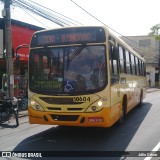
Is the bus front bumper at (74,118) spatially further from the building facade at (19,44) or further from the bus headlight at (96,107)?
the building facade at (19,44)

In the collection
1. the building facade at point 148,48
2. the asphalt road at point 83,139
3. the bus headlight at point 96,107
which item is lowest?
the asphalt road at point 83,139

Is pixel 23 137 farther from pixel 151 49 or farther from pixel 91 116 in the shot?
pixel 151 49

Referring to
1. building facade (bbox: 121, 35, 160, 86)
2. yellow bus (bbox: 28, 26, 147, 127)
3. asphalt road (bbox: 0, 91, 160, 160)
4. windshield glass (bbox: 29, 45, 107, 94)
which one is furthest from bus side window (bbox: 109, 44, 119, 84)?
building facade (bbox: 121, 35, 160, 86)

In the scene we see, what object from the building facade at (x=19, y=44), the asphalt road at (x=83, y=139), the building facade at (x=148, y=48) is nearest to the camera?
the asphalt road at (x=83, y=139)

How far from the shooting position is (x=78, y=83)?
334 inches

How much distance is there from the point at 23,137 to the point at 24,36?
1234 cm

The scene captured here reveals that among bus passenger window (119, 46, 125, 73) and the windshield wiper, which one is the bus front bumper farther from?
bus passenger window (119, 46, 125, 73)

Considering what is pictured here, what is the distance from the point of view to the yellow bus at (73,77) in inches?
329

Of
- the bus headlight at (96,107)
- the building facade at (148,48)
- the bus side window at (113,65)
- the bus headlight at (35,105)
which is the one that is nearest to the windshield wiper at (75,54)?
the bus side window at (113,65)

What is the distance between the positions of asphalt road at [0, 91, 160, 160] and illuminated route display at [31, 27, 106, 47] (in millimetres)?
2767

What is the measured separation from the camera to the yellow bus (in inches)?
329

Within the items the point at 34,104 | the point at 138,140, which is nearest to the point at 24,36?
the point at 34,104

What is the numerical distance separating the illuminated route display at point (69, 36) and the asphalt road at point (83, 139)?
109 inches

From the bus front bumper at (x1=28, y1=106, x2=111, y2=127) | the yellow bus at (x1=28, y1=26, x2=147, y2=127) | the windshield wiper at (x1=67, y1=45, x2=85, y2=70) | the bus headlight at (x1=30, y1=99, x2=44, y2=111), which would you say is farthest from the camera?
the bus headlight at (x1=30, y1=99, x2=44, y2=111)
